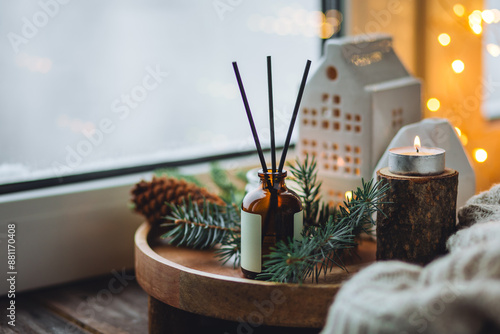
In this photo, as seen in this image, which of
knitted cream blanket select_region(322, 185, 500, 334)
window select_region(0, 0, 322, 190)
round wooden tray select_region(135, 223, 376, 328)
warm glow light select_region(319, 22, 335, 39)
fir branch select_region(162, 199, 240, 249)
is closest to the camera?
knitted cream blanket select_region(322, 185, 500, 334)

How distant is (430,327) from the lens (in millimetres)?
475

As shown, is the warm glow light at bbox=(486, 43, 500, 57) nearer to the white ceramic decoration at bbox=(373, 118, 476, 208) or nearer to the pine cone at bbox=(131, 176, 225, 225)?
the white ceramic decoration at bbox=(373, 118, 476, 208)

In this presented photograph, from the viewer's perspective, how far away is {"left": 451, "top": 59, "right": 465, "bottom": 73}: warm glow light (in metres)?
1.48

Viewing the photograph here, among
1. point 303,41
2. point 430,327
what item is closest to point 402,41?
point 303,41

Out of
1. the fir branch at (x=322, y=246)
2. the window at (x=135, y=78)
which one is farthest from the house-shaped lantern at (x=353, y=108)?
the window at (x=135, y=78)

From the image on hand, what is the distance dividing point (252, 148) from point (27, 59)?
502 mm

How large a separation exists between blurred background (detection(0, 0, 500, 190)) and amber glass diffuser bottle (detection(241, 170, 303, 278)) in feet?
1.32

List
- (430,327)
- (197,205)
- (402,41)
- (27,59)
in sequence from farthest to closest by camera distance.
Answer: (402,41) → (27,59) → (197,205) → (430,327)

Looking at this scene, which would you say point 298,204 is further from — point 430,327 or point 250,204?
point 430,327

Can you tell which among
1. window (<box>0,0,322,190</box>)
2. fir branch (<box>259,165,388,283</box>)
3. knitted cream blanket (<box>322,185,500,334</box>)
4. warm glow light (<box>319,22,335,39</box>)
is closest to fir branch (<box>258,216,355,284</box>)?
fir branch (<box>259,165,388,283</box>)

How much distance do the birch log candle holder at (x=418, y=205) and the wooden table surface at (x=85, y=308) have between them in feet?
1.28

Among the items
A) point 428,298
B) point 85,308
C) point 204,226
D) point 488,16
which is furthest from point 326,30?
point 428,298

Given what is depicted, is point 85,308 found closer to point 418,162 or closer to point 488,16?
point 418,162

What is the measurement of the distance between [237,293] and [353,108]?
14.6 inches
